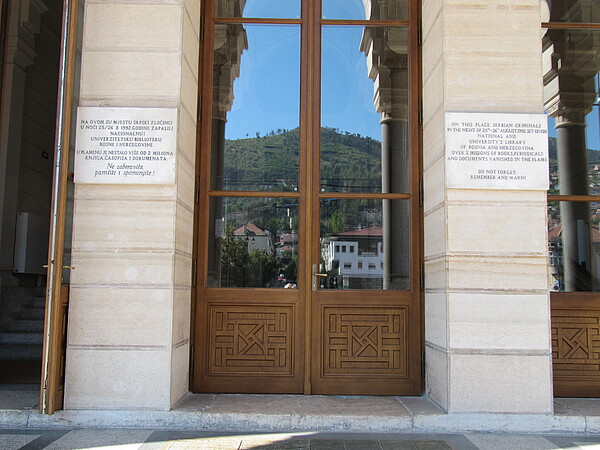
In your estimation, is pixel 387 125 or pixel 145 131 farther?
pixel 387 125

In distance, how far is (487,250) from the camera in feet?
13.1

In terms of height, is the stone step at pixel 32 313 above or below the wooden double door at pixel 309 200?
below

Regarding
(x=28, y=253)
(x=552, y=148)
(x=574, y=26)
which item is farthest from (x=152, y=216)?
(x=28, y=253)

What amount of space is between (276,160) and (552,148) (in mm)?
2445

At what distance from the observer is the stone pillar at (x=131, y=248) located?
3873 mm

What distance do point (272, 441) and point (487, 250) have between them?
211 centimetres

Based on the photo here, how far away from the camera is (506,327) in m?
3.92

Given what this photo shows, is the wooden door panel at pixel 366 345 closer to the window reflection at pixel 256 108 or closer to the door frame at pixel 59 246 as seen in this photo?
the window reflection at pixel 256 108

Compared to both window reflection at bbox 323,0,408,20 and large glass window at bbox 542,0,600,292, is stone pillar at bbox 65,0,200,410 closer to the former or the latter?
window reflection at bbox 323,0,408,20

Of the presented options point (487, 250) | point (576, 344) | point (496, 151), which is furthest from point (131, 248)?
point (576, 344)

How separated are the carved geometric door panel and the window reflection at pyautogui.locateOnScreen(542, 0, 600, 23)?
2553 mm

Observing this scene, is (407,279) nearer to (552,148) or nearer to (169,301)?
(552,148)

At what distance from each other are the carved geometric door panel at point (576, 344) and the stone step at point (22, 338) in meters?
5.65

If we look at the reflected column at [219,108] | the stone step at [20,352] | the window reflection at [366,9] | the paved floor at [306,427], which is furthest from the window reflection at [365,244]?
the stone step at [20,352]
